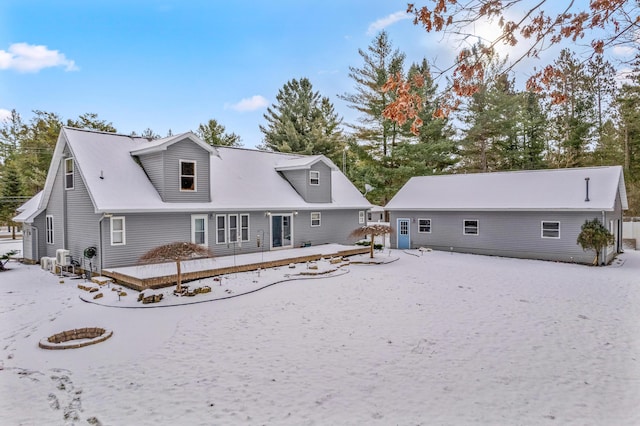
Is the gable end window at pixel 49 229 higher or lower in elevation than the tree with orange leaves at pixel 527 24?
lower

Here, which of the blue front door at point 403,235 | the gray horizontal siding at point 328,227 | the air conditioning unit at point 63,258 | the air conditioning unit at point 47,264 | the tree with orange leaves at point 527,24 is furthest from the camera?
the blue front door at point 403,235

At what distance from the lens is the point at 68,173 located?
13.3 m

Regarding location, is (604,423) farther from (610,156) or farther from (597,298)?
(610,156)

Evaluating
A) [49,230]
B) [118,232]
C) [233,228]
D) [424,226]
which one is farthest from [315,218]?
[49,230]

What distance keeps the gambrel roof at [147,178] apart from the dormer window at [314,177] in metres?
0.62

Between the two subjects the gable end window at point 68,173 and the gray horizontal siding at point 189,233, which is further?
the gable end window at point 68,173

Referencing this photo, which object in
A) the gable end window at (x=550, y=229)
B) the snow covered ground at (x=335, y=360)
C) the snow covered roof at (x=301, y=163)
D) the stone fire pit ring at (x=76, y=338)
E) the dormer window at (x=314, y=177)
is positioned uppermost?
the snow covered roof at (x=301, y=163)

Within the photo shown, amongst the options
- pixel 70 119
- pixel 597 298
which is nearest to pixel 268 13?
pixel 597 298

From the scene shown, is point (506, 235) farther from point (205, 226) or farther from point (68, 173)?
point (68, 173)

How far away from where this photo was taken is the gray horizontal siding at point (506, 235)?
49.5 feet

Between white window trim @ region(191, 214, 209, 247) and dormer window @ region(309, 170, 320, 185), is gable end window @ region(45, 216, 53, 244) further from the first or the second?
dormer window @ region(309, 170, 320, 185)

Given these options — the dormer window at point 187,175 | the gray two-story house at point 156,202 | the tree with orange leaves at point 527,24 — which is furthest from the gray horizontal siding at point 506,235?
the tree with orange leaves at point 527,24

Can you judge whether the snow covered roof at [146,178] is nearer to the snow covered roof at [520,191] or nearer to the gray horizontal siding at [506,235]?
the gray horizontal siding at [506,235]

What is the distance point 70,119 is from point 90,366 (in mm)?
32772
